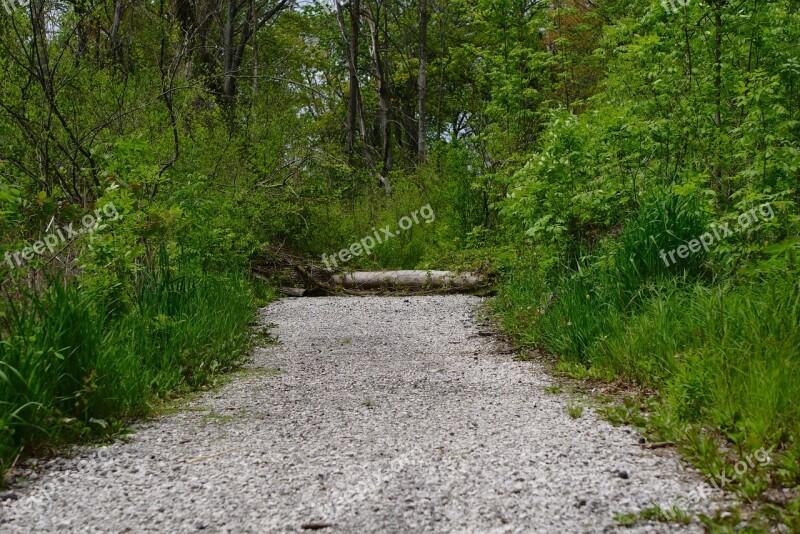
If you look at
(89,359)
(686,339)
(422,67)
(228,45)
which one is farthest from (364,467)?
(422,67)

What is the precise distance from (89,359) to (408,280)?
713cm

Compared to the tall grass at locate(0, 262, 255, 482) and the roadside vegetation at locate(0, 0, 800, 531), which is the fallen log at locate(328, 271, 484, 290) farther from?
the tall grass at locate(0, 262, 255, 482)

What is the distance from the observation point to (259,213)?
1002 centimetres

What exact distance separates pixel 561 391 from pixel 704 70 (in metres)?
3.39

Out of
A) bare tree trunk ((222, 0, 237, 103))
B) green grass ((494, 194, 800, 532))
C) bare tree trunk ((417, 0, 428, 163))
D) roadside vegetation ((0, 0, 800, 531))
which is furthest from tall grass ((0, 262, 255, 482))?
bare tree trunk ((417, 0, 428, 163))

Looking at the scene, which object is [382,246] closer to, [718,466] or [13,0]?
[13,0]

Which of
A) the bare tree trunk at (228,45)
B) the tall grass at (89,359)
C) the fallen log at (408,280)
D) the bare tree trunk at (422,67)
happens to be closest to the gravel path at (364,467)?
the tall grass at (89,359)

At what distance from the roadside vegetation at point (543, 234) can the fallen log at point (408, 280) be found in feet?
1.15

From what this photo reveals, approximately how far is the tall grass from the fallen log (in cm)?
512

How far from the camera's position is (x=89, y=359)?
3750mm

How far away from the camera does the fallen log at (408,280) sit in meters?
10.2

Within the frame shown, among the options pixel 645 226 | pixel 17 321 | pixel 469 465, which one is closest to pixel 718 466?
pixel 469 465

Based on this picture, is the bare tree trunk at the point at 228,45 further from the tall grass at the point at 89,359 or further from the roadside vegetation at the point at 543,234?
the tall grass at the point at 89,359

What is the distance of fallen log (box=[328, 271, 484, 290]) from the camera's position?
33.4 feet
